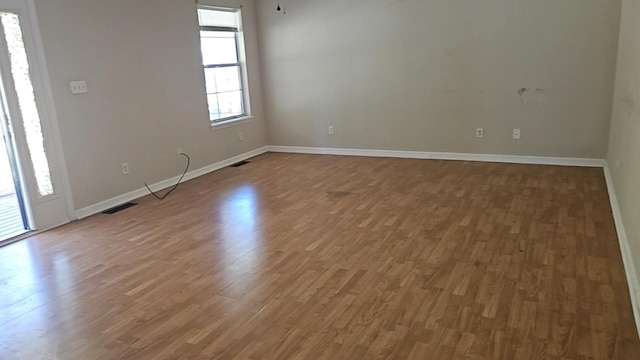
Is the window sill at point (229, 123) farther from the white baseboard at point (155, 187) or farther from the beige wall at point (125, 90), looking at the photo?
the white baseboard at point (155, 187)

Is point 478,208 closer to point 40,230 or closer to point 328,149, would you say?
point 328,149

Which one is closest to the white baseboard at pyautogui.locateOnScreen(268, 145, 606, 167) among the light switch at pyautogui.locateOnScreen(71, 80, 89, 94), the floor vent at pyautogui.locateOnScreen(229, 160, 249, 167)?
the floor vent at pyautogui.locateOnScreen(229, 160, 249, 167)

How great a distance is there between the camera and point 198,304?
2758 millimetres

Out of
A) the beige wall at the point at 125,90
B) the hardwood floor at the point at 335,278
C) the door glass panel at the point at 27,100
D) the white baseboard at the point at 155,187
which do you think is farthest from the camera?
the white baseboard at the point at 155,187

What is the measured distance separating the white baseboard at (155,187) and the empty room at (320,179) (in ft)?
0.07

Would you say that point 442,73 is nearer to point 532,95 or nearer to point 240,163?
point 532,95

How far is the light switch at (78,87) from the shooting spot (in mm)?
4332

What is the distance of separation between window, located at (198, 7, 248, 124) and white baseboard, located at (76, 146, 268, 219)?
0.57 m

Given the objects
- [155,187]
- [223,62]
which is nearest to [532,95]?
[223,62]

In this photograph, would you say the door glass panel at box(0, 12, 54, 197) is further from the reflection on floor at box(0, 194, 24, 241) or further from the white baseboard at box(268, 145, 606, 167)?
the white baseboard at box(268, 145, 606, 167)

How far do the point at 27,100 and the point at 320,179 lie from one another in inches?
117

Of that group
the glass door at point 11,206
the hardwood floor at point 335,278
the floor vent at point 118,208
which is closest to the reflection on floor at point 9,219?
the glass door at point 11,206

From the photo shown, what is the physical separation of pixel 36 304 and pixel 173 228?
4.40 feet

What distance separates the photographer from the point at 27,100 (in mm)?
4020
